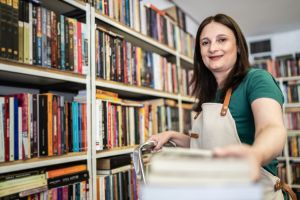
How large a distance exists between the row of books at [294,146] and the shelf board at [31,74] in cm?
325

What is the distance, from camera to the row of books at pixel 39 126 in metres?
0.98

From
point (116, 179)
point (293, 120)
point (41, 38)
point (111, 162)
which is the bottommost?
point (116, 179)

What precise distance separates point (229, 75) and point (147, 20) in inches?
45.9

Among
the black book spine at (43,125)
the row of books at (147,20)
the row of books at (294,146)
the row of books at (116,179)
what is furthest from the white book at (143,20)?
the row of books at (294,146)

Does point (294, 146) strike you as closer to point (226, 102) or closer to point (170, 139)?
point (170, 139)

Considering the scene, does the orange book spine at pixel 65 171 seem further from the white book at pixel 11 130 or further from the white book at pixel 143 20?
the white book at pixel 143 20

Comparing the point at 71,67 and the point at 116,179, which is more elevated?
the point at 71,67

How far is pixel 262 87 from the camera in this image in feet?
2.52

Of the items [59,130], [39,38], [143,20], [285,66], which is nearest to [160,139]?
[59,130]

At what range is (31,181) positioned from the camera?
3.43ft

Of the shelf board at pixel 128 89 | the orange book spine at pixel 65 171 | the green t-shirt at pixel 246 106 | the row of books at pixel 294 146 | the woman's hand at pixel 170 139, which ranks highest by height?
the shelf board at pixel 128 89

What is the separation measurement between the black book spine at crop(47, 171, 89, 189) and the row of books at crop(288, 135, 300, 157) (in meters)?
3.19

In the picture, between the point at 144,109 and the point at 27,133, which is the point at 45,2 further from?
the point at 144,109

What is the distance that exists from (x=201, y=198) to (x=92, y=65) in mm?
1132
